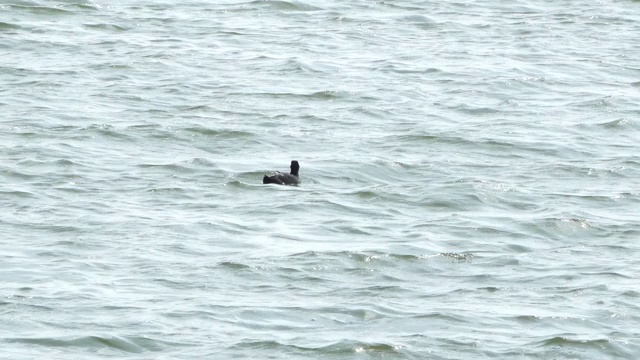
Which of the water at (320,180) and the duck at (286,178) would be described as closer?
the water at (320,180)

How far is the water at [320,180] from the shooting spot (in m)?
13.1

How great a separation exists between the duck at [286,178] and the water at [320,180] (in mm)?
114

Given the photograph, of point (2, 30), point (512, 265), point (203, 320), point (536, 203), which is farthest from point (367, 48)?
point (203, 320)

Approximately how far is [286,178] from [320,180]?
0.93 m

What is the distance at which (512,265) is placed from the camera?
15.1 metres

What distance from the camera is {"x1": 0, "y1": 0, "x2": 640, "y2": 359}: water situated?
1315 centimetres

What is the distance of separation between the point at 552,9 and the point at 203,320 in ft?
60.6

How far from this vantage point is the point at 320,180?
18.8 m

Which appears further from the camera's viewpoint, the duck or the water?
the duck

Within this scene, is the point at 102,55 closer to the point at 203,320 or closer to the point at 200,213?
the point at 200,213

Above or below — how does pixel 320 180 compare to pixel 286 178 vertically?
below

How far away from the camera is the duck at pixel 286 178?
17.9 metres

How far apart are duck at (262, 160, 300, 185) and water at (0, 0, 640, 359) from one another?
4.5 inches

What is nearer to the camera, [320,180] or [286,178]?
[286,178]
